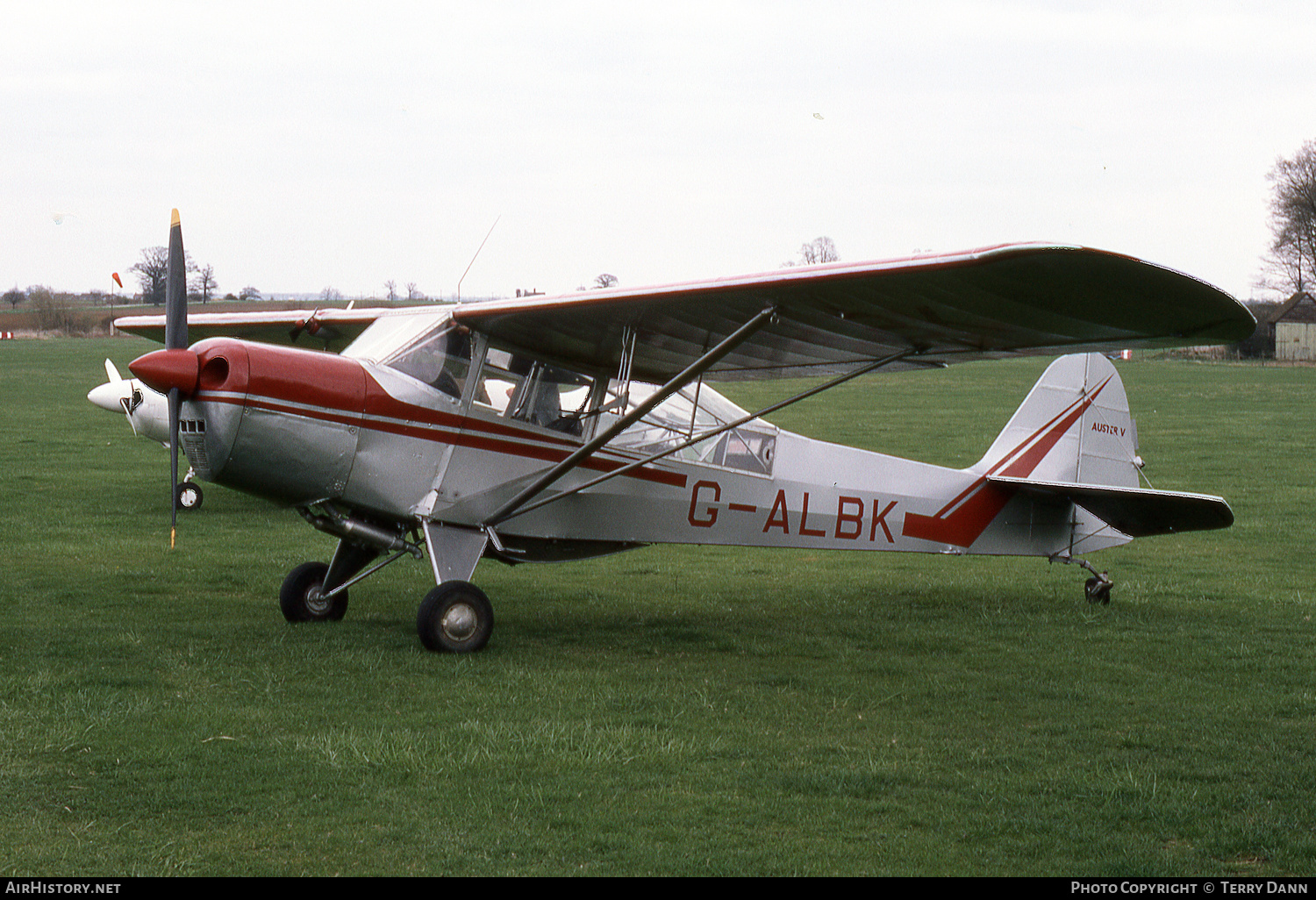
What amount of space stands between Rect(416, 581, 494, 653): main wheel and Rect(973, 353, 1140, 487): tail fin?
448 cm

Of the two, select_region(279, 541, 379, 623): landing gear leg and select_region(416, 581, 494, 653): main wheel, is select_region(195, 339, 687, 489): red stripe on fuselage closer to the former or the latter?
select_region(416, 581, 494, 653): main wheel

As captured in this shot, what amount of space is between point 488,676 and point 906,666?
268 cm

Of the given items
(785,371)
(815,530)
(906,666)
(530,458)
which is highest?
(785,371)

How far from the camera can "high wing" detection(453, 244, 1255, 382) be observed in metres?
5.89

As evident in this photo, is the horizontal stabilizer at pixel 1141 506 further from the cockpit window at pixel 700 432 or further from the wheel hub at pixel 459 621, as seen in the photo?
the wheel hub at pixel 459 621

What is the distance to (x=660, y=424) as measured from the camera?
8938 mm

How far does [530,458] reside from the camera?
→ 8484 millimetres

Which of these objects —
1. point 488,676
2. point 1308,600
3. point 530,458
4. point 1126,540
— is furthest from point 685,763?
point 1308,600

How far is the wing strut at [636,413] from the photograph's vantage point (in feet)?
23.8

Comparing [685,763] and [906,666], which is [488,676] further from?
[906,666]

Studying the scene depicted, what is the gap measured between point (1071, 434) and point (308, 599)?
6.35 meters
